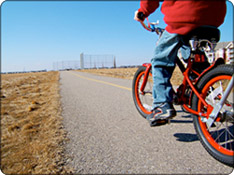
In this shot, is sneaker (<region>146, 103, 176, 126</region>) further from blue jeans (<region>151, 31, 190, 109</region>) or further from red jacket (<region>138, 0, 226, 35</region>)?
red jacket (<region>138, 0, 226, 35</region>)

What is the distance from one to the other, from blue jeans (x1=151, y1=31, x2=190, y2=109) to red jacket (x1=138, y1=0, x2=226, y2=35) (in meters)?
0.14

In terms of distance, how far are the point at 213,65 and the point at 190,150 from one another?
34.7 inches

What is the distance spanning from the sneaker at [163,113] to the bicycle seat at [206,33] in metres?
0.78

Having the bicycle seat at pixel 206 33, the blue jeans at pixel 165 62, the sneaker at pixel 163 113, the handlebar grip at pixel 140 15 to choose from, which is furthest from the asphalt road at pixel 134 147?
the handlebar grip at pixel 140 15

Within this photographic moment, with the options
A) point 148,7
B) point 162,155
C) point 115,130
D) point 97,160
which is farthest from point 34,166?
point 148,7

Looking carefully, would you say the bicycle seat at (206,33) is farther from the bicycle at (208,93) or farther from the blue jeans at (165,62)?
the blue jeans at (165,62)

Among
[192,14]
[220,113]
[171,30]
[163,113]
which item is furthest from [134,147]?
[192,14]

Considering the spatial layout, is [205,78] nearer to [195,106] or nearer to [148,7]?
[195,106]

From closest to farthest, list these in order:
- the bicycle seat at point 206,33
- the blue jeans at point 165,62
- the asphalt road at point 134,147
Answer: the asphalt road at point 134,147 < the bicycle seat at point 206,33 < the blue jeans at point 165,62

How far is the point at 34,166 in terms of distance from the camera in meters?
1.88

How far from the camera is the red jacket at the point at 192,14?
1.71 m

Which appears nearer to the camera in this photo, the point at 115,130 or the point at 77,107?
the point at 115,130

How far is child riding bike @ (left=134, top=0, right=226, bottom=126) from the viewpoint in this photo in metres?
1.73

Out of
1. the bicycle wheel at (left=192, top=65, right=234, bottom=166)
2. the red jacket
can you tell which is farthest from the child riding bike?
the bicycle wheel at (left=192, top=65, right=234, bottom=166)
